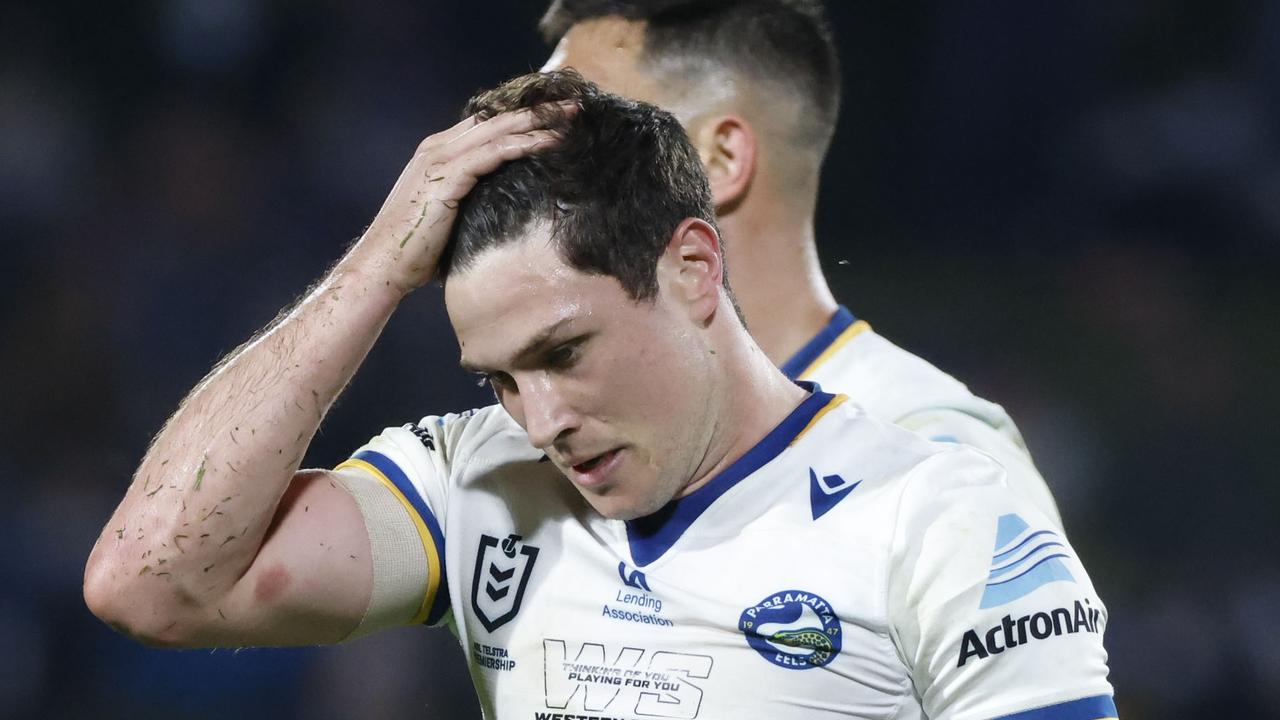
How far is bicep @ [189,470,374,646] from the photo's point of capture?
168 centimetres

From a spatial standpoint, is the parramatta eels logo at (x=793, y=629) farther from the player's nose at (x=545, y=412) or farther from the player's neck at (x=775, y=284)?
the player's neck at (x=775, y=284)

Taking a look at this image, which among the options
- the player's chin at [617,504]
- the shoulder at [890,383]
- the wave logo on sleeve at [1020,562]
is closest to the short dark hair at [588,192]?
the player's chin at [617,504]

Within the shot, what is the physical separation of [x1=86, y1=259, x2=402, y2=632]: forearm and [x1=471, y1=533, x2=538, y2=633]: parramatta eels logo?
29cm

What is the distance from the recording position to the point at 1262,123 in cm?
511

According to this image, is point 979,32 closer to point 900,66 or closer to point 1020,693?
point 900,66

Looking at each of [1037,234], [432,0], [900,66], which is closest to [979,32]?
[900,66]

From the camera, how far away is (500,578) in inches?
70.2

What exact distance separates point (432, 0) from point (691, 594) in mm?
4298

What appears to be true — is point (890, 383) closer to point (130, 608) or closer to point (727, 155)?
→ point (727, 155)

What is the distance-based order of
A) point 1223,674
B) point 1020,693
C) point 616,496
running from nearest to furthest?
point 1020,693
point 616,496
point 1223,674

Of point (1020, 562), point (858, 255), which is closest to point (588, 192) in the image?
point (1020, 562)

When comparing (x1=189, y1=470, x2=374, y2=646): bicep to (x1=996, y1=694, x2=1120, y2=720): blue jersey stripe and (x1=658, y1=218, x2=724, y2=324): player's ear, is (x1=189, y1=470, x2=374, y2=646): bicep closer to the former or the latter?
(x1=658, y1=218, x2=724, y2=324): player's ear

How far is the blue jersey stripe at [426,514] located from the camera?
183cm

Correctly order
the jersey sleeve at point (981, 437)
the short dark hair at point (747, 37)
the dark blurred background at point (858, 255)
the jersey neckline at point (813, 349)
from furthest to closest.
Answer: the dark blurred background at point (858, 255)
the short dark hair at point (747, 37)
the jersey neckline at point (813, 349)
the jersey sleeve at point (981, 437)
